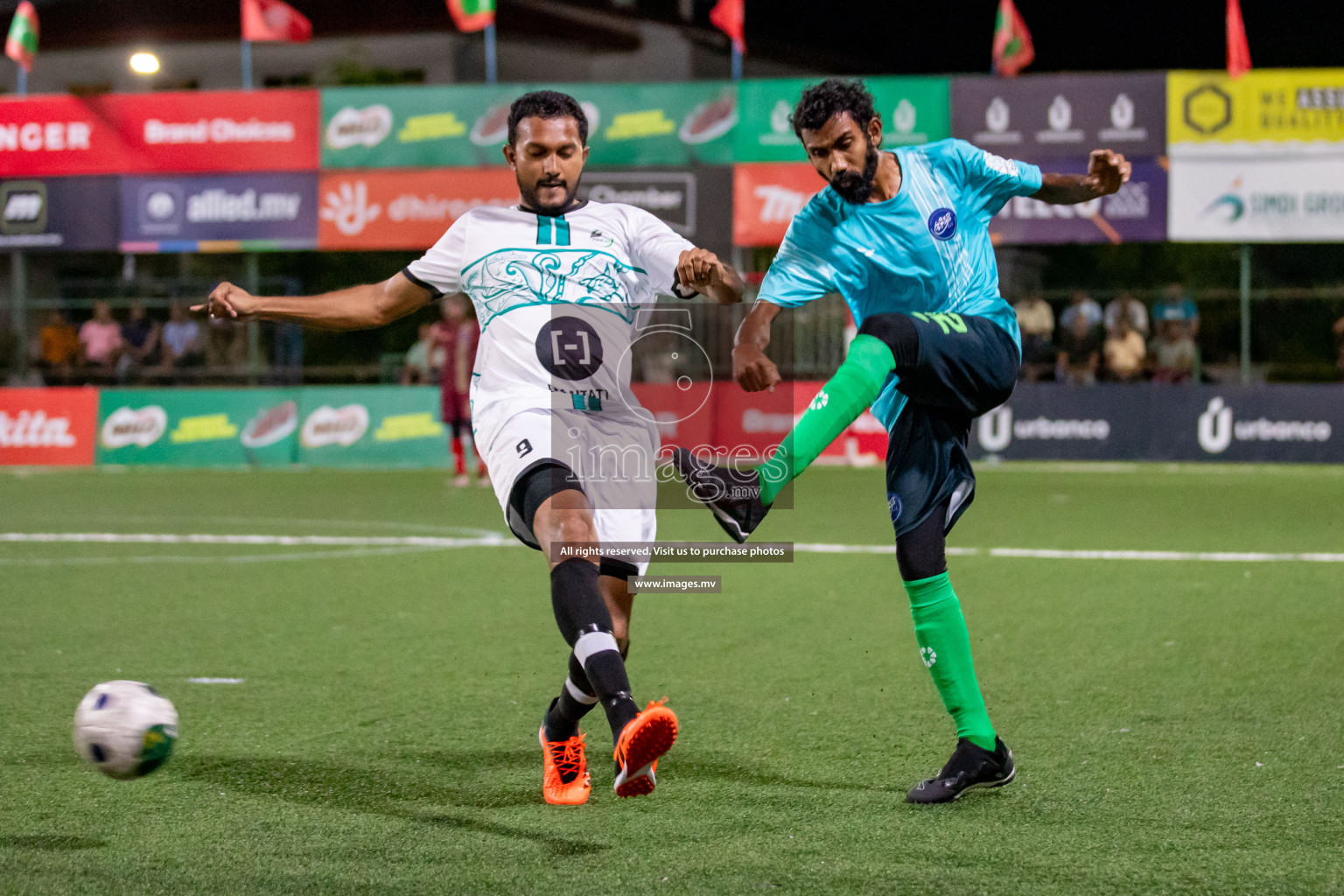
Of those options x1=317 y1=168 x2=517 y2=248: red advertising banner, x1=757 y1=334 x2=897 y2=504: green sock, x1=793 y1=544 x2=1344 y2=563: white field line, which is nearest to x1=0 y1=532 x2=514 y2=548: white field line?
x1=793 y1=544 x2=1344 y2=563: white field line

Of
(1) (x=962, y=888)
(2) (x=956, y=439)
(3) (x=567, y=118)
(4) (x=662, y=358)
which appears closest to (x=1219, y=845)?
(1) (x=962, y=888)

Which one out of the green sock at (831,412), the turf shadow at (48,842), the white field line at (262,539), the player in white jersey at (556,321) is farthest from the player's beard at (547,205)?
the white field line at (262,539)

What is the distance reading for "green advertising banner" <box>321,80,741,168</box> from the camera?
2056 cm

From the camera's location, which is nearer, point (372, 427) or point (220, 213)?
point (372, 427)

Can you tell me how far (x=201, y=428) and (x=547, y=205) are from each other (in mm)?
17159

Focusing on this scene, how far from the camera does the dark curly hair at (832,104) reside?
4.30 meters

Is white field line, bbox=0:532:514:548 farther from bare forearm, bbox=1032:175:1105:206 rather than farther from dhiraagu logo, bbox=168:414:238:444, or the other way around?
dhiraagu logo, bbox=168:414:238:444

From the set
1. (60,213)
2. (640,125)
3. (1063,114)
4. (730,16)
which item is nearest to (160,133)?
(60,213)

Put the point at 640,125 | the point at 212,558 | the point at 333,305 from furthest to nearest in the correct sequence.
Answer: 1. the point at 640,125
2. the point at 212,558
3. the point at 333,305

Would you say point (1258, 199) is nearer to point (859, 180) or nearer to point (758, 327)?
point (859, 180)

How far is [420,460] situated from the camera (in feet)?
66.2

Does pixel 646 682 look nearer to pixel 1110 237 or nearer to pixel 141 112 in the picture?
pixel 1110 237

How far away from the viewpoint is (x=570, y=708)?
178 inches

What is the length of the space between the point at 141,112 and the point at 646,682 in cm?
1814
